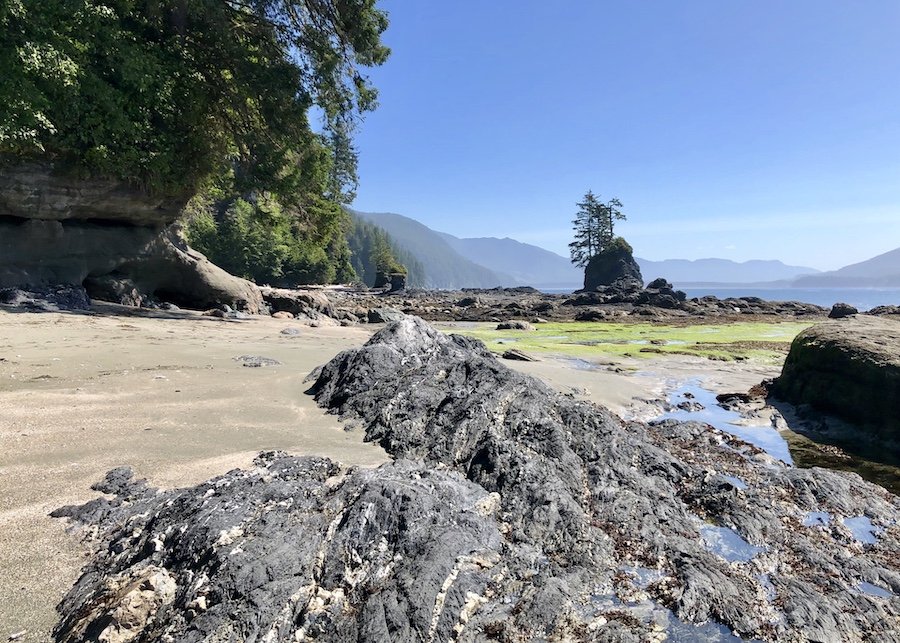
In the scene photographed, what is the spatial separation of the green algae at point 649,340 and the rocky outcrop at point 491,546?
11352 millimetres

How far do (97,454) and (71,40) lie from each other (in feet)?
44.8

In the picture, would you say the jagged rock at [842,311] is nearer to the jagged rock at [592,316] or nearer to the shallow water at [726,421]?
the jagged rock at [592,316]

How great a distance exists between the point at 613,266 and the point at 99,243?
8133 cm

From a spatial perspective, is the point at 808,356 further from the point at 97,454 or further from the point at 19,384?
the point at 19,384

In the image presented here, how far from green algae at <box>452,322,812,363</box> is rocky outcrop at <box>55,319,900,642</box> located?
1135cm

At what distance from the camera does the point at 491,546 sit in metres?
3.43

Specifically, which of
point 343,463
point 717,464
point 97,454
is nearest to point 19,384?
point 97,454

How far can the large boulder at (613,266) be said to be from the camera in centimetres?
8400

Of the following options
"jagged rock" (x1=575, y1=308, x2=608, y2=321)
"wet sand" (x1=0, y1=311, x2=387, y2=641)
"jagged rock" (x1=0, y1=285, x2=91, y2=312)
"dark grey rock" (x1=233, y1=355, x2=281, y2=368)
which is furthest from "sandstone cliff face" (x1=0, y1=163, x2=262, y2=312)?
"jagged rock" (x1=575, y1=308, x2=608, y2=321)

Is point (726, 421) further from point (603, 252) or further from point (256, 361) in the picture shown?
point (603, 252)

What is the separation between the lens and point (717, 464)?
21.3 ft

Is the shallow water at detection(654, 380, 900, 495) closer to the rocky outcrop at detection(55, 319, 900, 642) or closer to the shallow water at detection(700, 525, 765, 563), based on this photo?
the rocky outcrop at detection(55, 319, 900, 642)

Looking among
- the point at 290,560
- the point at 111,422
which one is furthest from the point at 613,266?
the point at 290,560

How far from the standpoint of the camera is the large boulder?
3307 inches
